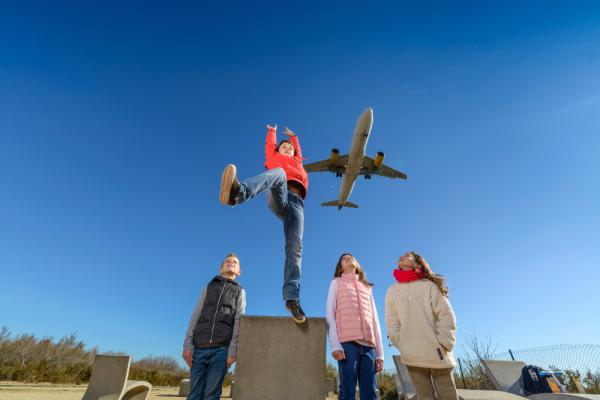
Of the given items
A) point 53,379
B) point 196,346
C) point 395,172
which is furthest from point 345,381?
point 53,379

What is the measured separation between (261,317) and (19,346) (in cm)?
3800

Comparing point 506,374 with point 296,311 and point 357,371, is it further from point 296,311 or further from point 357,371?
point 296,311

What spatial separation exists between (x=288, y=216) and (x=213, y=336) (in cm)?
130

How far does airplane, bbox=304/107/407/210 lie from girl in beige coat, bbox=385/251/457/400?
18.1 meters

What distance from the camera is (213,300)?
10.1 ft

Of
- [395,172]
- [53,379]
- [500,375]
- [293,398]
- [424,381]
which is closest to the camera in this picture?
[293,398]

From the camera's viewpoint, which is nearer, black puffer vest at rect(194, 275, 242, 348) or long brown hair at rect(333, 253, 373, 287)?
black puffer vest at rect(194, 275, 242, 348)

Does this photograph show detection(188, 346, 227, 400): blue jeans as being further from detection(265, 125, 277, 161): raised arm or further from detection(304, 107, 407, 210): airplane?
detection(304, 107, 407, 210): airplane

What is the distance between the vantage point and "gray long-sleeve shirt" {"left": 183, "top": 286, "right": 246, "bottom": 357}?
9.21 feet

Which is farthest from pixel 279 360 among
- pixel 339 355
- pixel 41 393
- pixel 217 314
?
pixel 41 393

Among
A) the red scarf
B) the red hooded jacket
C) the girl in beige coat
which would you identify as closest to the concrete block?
the girl in beige coat

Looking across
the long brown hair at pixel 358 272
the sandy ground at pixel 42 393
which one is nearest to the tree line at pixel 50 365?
the sandy ground at pixel 42 393

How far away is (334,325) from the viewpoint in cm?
288

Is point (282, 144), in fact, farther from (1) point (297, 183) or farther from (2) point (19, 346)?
(2) point (19, 346)
